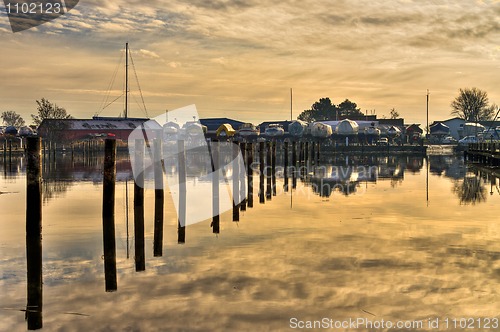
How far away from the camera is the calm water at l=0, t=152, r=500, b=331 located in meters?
11.9

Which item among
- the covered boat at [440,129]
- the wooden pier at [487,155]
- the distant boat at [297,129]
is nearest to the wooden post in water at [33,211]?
the wooden pier at [487,155]

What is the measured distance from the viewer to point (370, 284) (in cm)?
1397

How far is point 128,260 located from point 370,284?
6.45 meters

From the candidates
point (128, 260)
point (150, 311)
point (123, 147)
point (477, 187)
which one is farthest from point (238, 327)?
point (123, 147)

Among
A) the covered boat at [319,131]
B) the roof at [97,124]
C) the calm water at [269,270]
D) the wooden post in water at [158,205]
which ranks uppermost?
the roof at [97,124]

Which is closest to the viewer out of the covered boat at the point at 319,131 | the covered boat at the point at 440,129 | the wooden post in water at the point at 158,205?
the wooden post in water at the point at 158,205

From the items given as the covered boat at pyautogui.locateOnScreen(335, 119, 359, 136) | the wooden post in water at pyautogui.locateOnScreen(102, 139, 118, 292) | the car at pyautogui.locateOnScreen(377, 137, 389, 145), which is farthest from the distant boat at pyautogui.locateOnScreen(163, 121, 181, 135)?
the wooden post in water at pyautogui.locateOnScreen(102, 139, 118, 292)

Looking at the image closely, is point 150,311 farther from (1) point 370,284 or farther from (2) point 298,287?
(1) point 370,284

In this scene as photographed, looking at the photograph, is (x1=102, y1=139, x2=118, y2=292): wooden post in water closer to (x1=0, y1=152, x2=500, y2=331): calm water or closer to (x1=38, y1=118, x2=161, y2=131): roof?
(x1=0, y1=152, x2=500, y2=331): calm water

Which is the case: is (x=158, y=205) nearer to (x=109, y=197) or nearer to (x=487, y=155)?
(x=109, y=197)

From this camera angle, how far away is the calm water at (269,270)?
1193 centimetres

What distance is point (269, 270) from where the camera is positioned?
15398mm

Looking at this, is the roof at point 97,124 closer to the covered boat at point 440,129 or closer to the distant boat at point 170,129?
the distant boat at point 170,129

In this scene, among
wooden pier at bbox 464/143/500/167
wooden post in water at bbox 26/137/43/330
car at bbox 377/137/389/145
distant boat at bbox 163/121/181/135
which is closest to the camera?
wooden post in water at bbox 26/137/43/330
